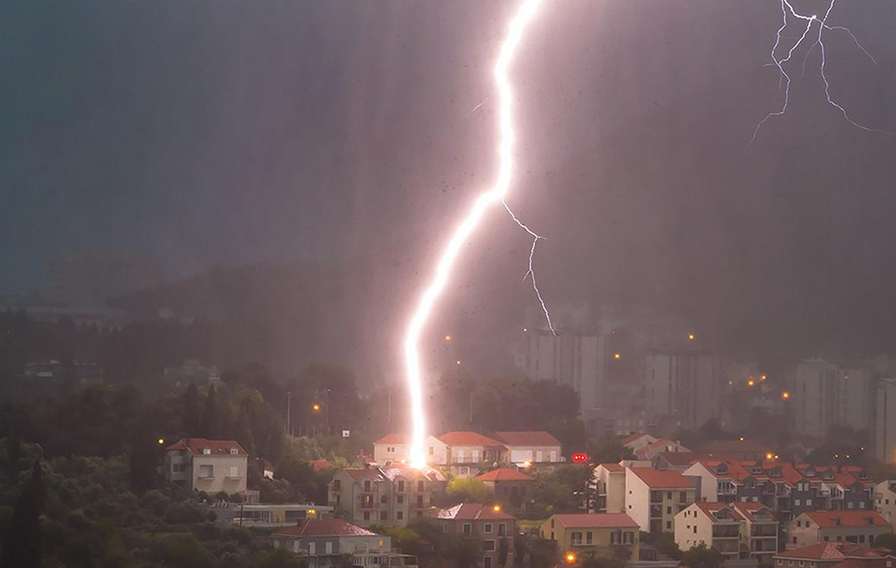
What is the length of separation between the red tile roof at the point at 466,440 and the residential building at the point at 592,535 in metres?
2.31

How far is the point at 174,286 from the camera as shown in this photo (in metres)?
13.9

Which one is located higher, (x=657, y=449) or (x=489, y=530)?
(x=657, y=449)

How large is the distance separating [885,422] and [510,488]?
5243 millimetres

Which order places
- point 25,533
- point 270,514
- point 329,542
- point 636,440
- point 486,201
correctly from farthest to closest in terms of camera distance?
point 636,440
point 486,201
point 270,514
point 329,542
point 25,533

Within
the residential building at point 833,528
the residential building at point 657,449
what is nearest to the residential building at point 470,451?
the residential building at point 657,449

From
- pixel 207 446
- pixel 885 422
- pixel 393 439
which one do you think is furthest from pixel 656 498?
pixel 885 422

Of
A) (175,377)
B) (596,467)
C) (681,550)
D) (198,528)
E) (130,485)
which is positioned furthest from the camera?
(175,377)

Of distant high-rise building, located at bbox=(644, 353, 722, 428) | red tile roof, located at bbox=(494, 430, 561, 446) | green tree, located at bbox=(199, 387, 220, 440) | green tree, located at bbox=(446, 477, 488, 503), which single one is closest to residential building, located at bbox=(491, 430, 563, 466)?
red tile roof, located at bbox=(494, 430, 561, 446)

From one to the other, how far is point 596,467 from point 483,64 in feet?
14.2

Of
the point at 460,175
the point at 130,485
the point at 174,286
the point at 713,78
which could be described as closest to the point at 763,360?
the point at 713,78

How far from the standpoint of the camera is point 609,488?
37.7 ft

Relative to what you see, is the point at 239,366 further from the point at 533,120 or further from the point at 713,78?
the point at 713,78

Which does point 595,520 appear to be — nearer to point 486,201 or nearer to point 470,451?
point 470,451

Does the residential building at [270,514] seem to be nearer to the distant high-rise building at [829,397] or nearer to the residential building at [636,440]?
the residential building at [636,440]
